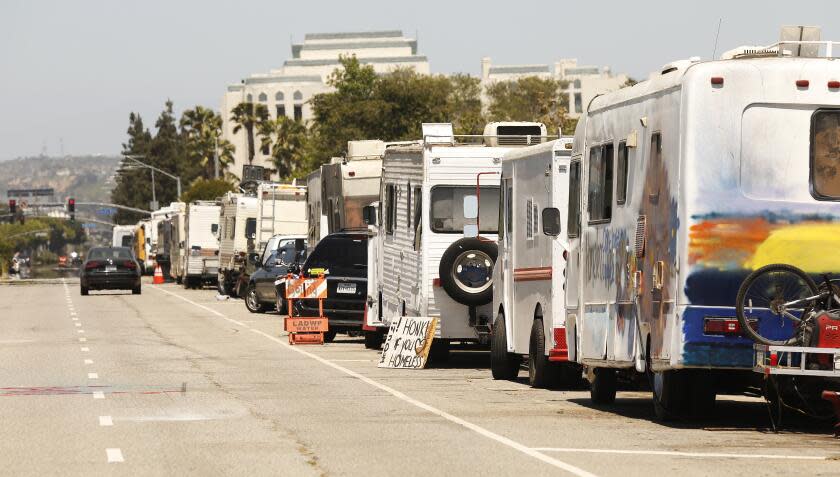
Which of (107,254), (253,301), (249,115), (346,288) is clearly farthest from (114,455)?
(249,115)

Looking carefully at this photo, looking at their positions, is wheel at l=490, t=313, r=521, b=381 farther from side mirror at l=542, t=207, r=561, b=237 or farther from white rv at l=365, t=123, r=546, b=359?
side mirror at l=542, t=207, r=561, b=237

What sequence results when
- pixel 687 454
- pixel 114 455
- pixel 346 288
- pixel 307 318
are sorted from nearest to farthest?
pixel 687 454
pixel 114 455
pixel 307 318
pixel 346 288

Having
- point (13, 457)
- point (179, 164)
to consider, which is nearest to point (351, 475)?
point (13, 457)

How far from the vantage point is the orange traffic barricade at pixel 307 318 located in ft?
96.3

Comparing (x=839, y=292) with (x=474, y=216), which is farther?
(x=474, y=216)

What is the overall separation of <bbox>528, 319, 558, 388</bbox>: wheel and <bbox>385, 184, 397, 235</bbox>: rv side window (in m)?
6.56

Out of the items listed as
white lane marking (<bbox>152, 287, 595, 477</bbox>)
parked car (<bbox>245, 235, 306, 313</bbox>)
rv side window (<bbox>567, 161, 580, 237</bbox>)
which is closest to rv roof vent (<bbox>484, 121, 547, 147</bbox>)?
white lane marking (<bbox>152, 287, 595, 477</bbox>)

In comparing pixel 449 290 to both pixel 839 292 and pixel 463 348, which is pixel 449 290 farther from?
pixel 839 292

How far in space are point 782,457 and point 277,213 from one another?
35402mm

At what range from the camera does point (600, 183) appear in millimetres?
16750

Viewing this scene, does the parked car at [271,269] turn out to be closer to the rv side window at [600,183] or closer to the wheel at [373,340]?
the wheel at [373,340]

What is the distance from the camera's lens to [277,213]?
47.5m

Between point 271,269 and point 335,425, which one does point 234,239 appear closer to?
point 271,269

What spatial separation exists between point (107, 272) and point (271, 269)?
1714 centimetres
